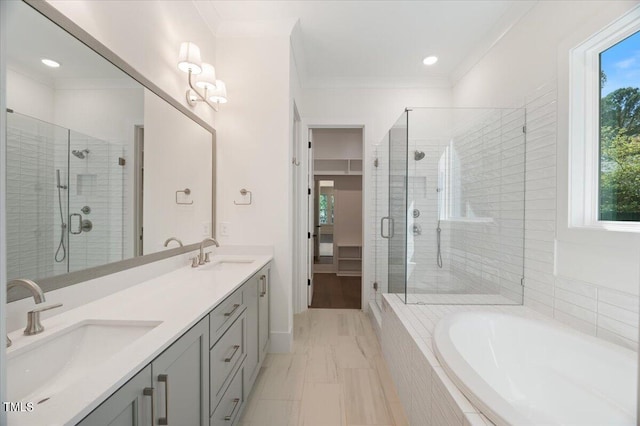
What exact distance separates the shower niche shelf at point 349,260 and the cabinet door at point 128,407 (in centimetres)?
471

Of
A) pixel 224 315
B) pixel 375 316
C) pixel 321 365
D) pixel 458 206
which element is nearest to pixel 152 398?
pixel 224 315

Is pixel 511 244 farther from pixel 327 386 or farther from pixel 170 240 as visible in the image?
pixel 170 240

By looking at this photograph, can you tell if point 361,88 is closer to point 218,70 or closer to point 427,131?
point 427,131

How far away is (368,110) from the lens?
3.35 meters

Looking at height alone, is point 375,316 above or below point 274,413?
above

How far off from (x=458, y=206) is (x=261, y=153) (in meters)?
1.86

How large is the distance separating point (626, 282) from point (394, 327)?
4.05ft

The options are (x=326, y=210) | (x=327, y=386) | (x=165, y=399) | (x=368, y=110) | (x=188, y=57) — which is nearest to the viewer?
(x=165, y=399)

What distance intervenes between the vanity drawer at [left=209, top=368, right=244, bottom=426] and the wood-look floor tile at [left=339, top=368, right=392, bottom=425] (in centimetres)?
66

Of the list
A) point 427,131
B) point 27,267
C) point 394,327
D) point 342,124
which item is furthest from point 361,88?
point 27,267

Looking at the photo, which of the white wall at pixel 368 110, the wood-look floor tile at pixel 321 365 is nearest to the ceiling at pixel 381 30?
the white wall at pixel 368 110

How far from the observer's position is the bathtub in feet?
3.76

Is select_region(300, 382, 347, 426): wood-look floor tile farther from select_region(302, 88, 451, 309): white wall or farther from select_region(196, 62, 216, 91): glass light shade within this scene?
select_region(196, 62, 216, 91): glass light shade

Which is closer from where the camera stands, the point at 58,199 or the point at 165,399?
the point at 165,399
